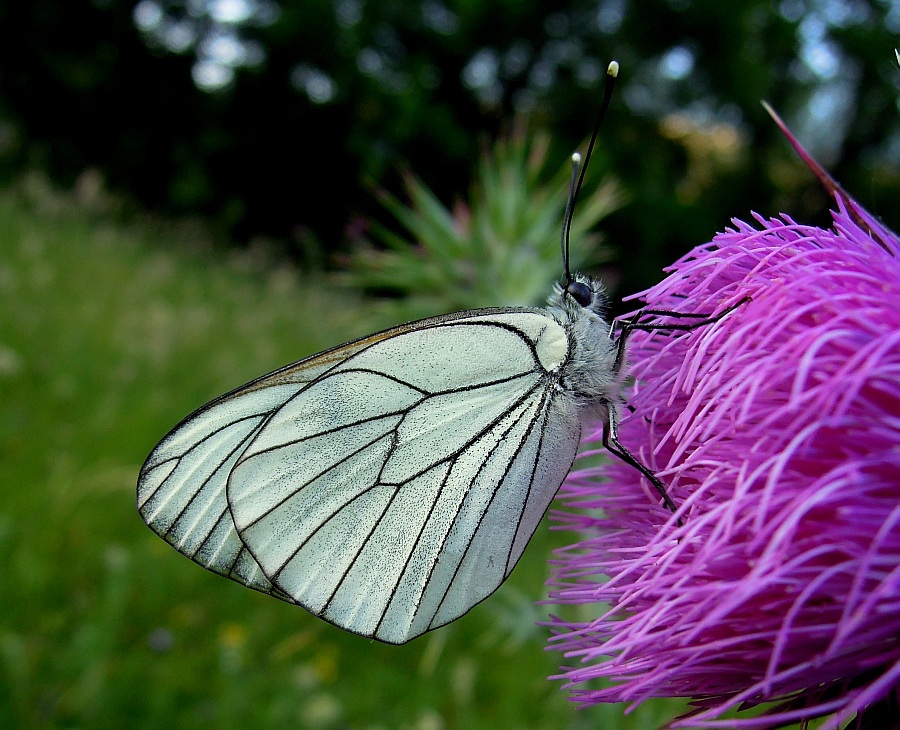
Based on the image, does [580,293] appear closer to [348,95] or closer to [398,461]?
[398,461]

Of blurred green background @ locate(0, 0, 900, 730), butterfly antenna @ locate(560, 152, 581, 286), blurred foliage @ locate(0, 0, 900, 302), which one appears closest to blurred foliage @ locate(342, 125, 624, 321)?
blurred green background @ locate(0, 0, 900, 730)

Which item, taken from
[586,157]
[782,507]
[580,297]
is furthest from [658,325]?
[586,157]

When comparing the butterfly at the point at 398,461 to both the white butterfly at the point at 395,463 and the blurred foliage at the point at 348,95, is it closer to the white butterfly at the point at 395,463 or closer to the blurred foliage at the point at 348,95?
the white butterfly at the point at 395,463

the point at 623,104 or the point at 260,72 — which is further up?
the point at 260,72

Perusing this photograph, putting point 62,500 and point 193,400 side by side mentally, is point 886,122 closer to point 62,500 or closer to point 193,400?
point 193,400

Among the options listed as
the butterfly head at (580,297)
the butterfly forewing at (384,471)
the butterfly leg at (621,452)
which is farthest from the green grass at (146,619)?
the butterfly head at (580,297)

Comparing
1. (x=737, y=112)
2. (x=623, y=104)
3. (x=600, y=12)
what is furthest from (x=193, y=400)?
(x=737, y=112)
